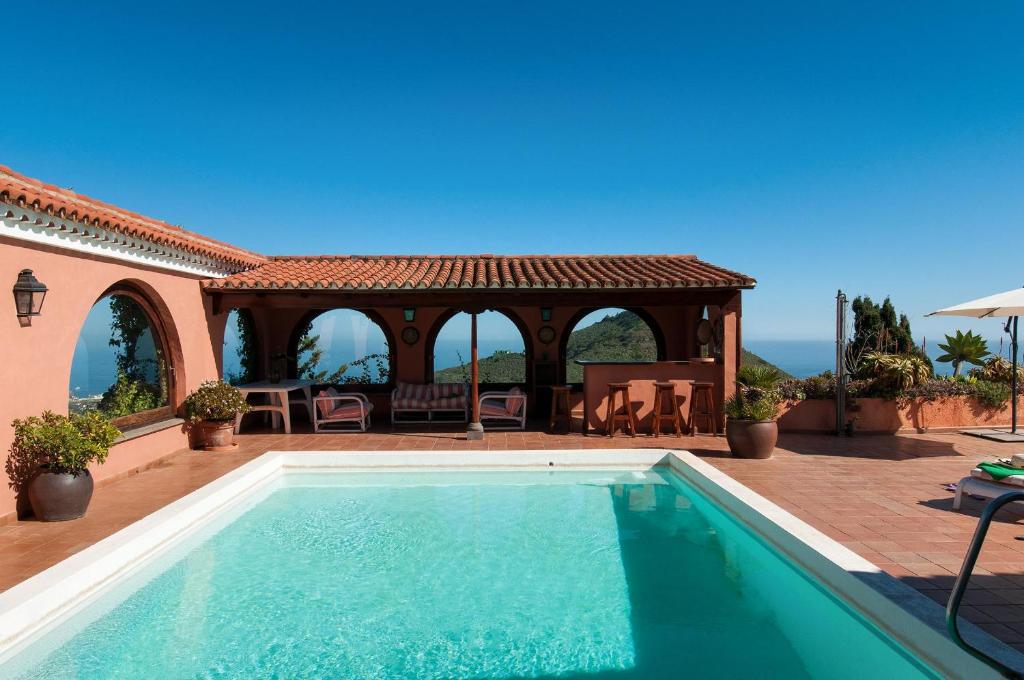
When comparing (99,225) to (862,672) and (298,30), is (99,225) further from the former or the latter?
(862,672)

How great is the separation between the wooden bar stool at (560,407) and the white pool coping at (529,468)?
7.65 feet

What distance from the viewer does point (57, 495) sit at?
6.01 meters

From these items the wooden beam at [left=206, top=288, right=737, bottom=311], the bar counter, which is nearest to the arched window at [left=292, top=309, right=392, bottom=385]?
the wooden beam at [left=206, top=288, right=737, bottom=311]

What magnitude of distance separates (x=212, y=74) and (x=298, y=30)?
269 cm

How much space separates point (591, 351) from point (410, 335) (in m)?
4.32

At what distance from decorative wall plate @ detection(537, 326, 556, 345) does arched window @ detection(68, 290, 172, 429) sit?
293 inches

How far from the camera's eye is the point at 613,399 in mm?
10664

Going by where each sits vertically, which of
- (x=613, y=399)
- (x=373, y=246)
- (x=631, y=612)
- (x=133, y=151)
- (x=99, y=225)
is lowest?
(x=631, y=612)

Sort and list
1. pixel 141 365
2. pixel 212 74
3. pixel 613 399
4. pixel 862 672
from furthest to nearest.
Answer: pixel 212 74 < pixel 613 399 < pixel 141 365 < pixel 862 672

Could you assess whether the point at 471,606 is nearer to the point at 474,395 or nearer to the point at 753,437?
the point at 753,437

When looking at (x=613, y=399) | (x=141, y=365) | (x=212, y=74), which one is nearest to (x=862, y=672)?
(x=613, y=399)

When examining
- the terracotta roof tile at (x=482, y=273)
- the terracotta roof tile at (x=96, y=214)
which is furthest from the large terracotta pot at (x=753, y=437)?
the terracotta roof tile at (x=96, y=214)

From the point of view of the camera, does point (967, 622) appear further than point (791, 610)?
No

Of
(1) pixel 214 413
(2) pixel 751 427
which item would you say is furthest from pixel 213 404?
(2) pixel 751 427
